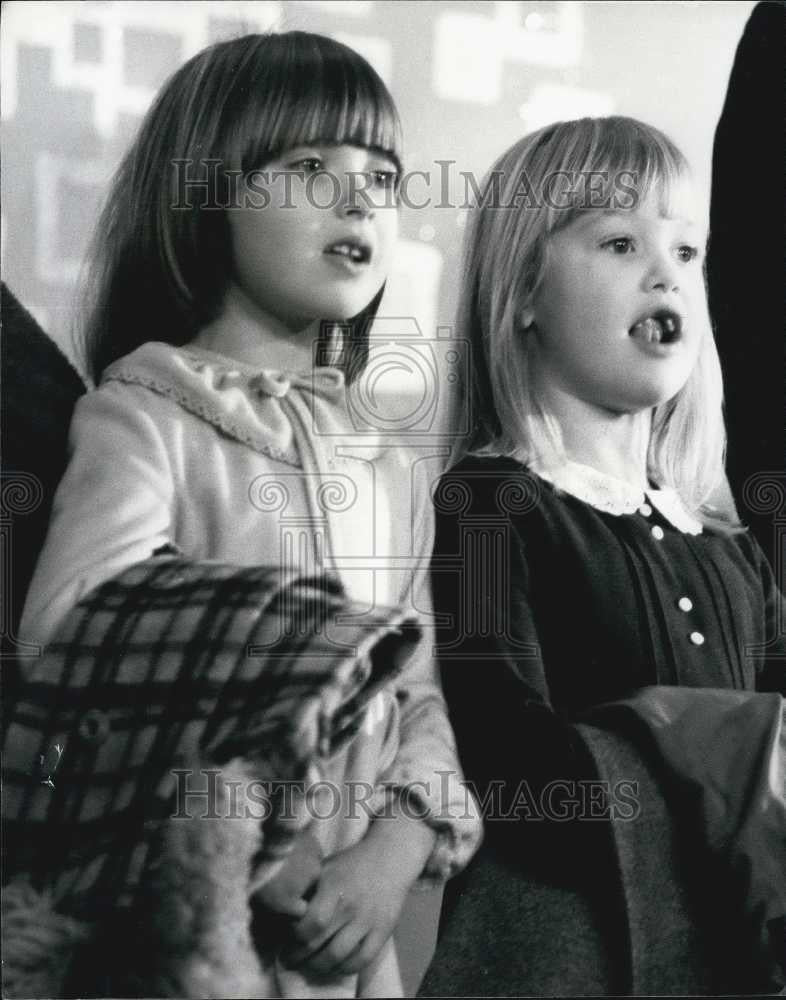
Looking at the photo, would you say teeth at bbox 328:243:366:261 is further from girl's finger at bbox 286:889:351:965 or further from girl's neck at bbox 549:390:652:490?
girl's finger at bbox 286:889:351:965

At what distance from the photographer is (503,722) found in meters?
0.99

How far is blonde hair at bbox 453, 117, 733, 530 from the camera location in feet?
3.44

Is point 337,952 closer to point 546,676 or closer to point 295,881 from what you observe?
point 295,881

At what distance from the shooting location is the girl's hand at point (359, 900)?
3.02 feet

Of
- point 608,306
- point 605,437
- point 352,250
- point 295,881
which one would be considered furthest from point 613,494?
point 295,881

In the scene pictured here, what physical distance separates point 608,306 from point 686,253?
0.08 metres

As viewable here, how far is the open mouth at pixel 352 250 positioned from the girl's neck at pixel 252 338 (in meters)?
0.06

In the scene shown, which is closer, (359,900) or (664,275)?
(359,900)

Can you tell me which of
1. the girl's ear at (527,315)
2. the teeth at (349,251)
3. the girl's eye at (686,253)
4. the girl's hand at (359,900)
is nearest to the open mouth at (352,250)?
the teeth at (349,251)

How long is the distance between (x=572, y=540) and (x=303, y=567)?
213mm

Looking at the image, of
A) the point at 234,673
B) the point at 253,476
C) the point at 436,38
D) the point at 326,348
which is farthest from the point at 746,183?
the point at 234,673

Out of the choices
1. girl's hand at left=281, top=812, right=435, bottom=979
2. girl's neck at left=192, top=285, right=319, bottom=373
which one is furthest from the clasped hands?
girl's neck at left=192, top=285, right=319, bottom=373

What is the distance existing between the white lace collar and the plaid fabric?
0.22m

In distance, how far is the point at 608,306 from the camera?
3.46 ft
